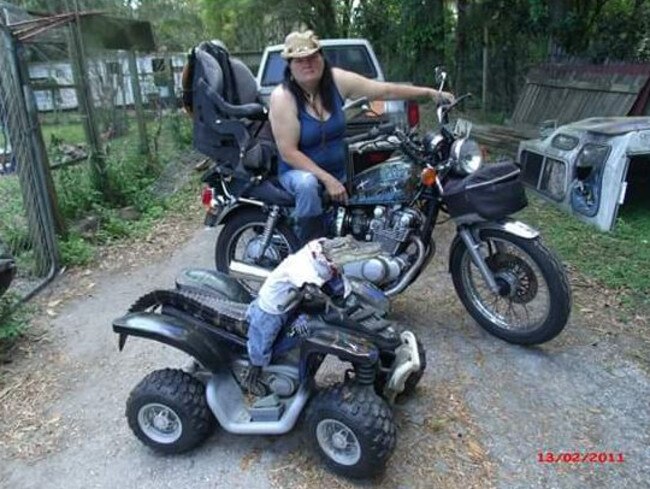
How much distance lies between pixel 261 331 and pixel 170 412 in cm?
58

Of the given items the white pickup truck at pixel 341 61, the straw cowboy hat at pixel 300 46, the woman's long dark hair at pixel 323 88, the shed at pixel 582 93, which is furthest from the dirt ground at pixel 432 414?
the white pickup truck at pixel 341 61

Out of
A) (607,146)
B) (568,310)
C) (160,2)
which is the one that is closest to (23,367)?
(568,310)

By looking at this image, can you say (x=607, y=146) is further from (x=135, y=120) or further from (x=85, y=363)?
(x=135, y=120)

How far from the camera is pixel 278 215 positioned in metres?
3.71

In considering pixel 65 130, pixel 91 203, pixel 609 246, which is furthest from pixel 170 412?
pixel 65 130

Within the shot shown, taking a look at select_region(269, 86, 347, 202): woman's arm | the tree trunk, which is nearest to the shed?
the tree trunk

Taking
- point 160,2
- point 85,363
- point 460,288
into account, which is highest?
point 160,2

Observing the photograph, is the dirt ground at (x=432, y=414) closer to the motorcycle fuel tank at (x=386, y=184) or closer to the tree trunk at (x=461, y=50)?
the motorcycle fuel tank at (x=386, y=184)

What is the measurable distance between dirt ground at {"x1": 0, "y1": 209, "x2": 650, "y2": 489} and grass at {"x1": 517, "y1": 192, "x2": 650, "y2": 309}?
0.69 feet

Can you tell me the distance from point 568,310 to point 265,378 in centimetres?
167

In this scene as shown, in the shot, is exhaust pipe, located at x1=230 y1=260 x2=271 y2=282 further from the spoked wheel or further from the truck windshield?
the truck windshield

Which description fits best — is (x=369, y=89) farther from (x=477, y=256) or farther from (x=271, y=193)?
(x=477, y=256)

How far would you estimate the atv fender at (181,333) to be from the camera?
94.7 inches

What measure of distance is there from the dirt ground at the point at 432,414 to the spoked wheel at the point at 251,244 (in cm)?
79
